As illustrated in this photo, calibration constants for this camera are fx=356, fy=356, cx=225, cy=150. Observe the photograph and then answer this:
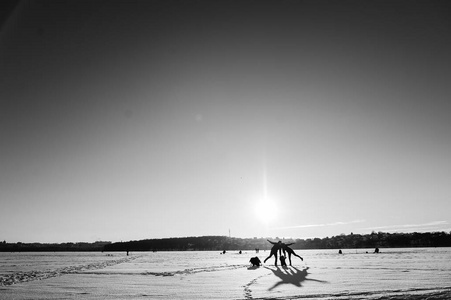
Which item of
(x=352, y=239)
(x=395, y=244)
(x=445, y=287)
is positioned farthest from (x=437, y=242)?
(x=445, y=287)

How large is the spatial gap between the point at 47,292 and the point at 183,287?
5.42 m

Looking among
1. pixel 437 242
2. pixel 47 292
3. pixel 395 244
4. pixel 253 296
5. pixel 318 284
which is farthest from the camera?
pixel 395 244

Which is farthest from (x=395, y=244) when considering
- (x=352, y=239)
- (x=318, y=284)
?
(x=318, y=284)

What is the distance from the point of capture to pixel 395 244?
159m

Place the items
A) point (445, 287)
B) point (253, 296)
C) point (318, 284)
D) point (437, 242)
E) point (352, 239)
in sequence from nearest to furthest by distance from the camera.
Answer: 1. point (253, 296)
2. point (445, 287)
3. point (318, 284)
4. point (437, 242)
5. point (352, 239)

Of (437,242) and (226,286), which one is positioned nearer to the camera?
(226,286)

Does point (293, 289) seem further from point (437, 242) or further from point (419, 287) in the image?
point (437, 242)

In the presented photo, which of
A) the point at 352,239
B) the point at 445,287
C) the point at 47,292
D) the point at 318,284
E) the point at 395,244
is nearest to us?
the point at 445,287

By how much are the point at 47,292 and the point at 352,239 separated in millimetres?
193407

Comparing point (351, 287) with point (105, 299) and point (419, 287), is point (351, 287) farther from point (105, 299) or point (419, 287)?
point (105, 299)

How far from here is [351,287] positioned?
1386 cm

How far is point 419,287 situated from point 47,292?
14.4 metres

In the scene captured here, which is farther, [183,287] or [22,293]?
[183,287]

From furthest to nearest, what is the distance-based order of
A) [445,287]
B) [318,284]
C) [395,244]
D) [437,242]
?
[395,244] < [437,242] < [318,284] < [445,287]
